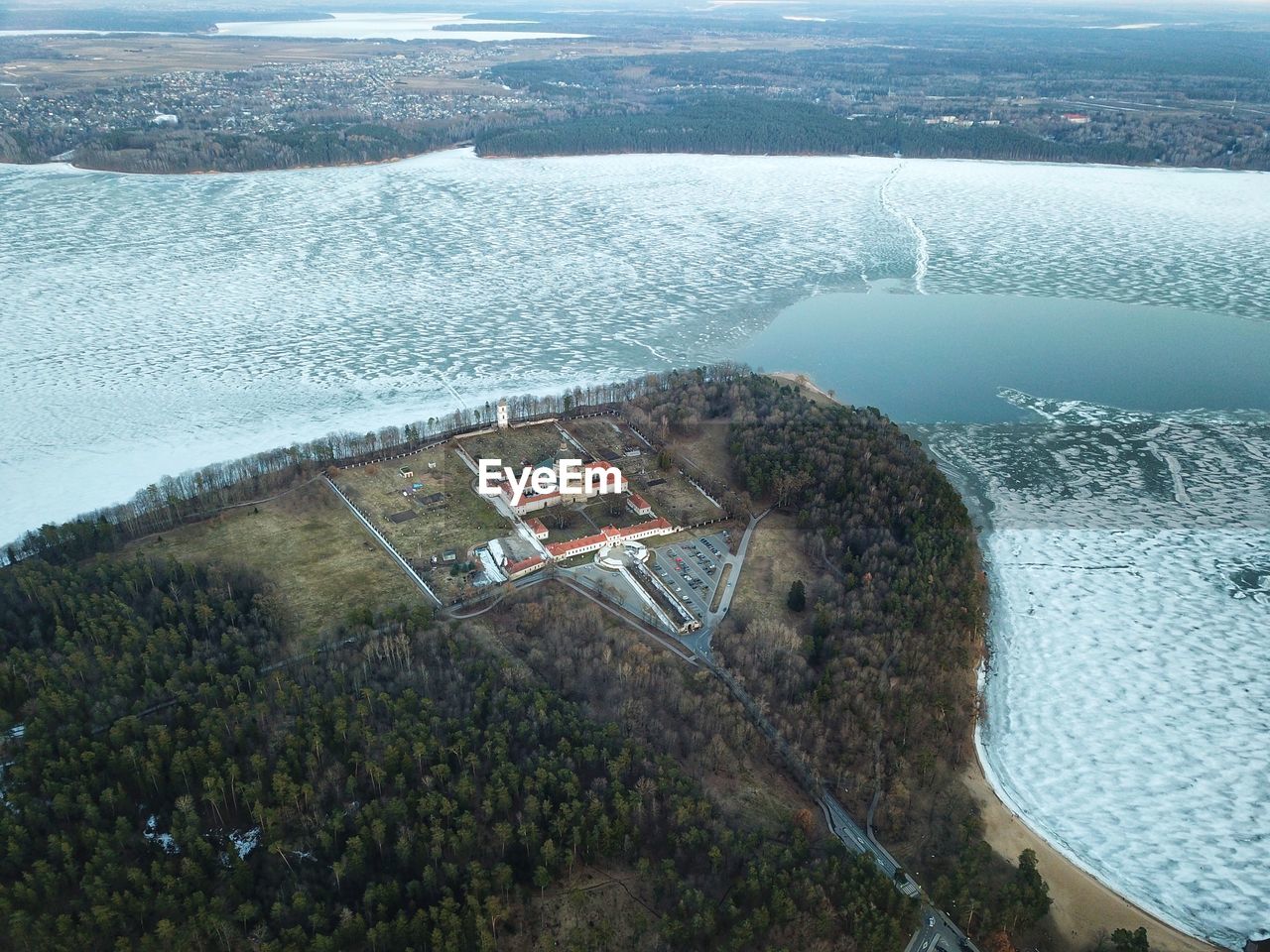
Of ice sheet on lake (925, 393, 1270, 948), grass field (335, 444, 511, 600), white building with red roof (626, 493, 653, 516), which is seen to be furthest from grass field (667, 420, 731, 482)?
ice sheet on lake (925, 393, 1270, 948)

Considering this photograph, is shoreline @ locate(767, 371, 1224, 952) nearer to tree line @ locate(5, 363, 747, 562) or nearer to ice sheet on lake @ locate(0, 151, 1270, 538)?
tree line @ locate(5, 363, 747, 562)

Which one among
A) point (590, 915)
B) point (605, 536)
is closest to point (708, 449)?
point (605, 536)

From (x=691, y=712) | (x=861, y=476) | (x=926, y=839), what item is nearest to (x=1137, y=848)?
(x=926, y=839)

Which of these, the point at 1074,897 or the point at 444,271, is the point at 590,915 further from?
the point at 444,271

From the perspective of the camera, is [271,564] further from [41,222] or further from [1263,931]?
[41,222]

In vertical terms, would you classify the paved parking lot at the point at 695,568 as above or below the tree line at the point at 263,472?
below

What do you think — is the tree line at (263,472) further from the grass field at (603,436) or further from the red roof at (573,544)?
the red roof at (573,544)

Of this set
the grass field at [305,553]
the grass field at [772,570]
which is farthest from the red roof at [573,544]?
the grass field at [772,570]
